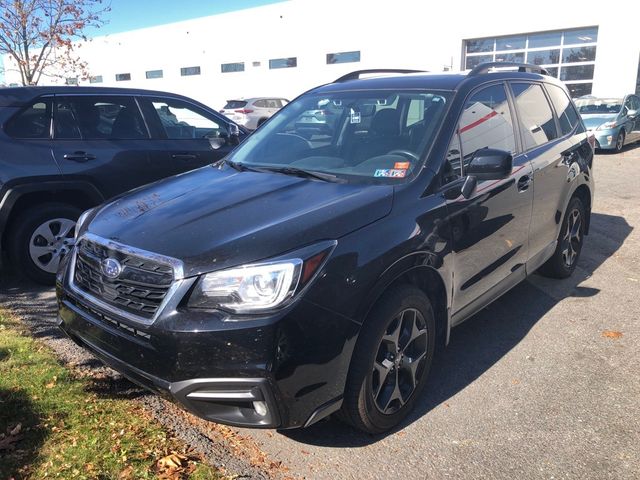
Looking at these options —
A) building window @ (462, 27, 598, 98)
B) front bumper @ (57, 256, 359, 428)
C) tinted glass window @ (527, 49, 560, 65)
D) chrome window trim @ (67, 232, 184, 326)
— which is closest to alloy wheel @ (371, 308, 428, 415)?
front bumper @ (57, 256, 359, 428)

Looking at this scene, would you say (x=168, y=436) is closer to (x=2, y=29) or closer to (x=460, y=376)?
(x=460, y=376)

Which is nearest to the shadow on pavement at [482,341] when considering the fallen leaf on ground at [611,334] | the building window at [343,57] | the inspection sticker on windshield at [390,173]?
the fallen leaf on ground at [611,334]

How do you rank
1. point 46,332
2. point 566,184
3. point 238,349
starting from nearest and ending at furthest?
point 238,349
point 46,332
point 566,184

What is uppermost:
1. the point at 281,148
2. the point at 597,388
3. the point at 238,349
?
the point at 281,148

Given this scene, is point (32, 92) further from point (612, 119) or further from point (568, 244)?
point (612, 119)

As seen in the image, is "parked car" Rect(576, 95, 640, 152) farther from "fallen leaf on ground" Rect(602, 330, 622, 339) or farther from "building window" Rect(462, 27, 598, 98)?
"fallen leaf on ground" Rect(602, 330, 622, 339)

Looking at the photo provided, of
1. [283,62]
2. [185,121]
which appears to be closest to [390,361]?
[185,121]

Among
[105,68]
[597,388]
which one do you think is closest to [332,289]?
[597,388]

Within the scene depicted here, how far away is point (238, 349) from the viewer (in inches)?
93.5

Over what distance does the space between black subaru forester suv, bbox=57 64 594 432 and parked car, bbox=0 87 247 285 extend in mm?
1807

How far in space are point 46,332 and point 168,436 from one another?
1.87m

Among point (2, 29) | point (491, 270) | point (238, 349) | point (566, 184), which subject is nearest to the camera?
point (238, 349)

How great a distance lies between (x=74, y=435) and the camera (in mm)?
2857

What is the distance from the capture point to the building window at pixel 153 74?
40750 mm
